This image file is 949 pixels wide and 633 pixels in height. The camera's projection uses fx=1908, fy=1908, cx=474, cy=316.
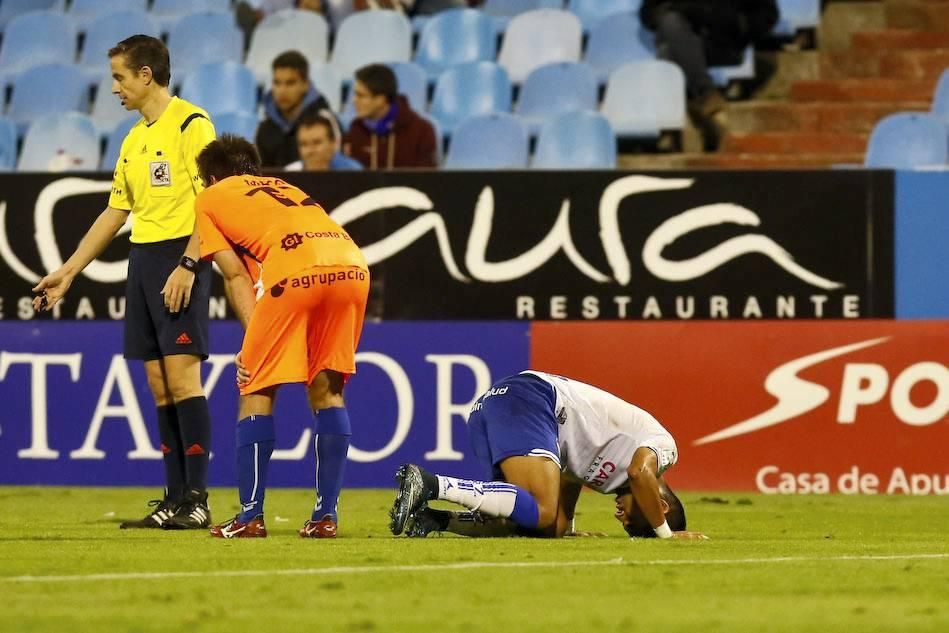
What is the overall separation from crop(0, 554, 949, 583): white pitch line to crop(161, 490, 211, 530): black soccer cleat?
209 cm

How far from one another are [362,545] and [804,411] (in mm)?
4575

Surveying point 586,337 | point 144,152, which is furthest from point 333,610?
point 586,337

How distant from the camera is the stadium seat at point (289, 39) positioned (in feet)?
50.5

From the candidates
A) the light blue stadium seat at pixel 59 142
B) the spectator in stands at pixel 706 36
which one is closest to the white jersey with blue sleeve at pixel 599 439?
the spectator in stands at pixel 706 36

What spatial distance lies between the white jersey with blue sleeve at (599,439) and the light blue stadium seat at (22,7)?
10.1m

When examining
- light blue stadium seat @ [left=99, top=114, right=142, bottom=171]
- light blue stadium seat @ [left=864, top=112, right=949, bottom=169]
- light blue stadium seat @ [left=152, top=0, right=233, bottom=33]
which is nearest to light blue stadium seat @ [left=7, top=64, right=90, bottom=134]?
light blue stadium seat @ [left=99, top=114, right=142, bottom=171]

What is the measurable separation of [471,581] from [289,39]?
9.88 metres

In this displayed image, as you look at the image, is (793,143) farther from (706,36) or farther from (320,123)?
(320,123)

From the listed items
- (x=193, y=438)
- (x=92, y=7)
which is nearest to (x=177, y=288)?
(x=193, y=438)

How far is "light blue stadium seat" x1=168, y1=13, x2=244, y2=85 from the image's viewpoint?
15.8m

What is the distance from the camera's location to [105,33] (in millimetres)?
16031

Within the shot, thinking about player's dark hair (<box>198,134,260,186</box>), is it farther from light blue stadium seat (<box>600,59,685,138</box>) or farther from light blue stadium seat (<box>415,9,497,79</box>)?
light blue stadium seat (<box>415,9,497,79</box>)

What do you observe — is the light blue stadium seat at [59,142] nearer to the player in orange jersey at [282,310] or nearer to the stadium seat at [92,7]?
the stadium seat at [92,7]

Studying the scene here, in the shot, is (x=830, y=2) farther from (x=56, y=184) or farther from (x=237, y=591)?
(x=237, y=591)
